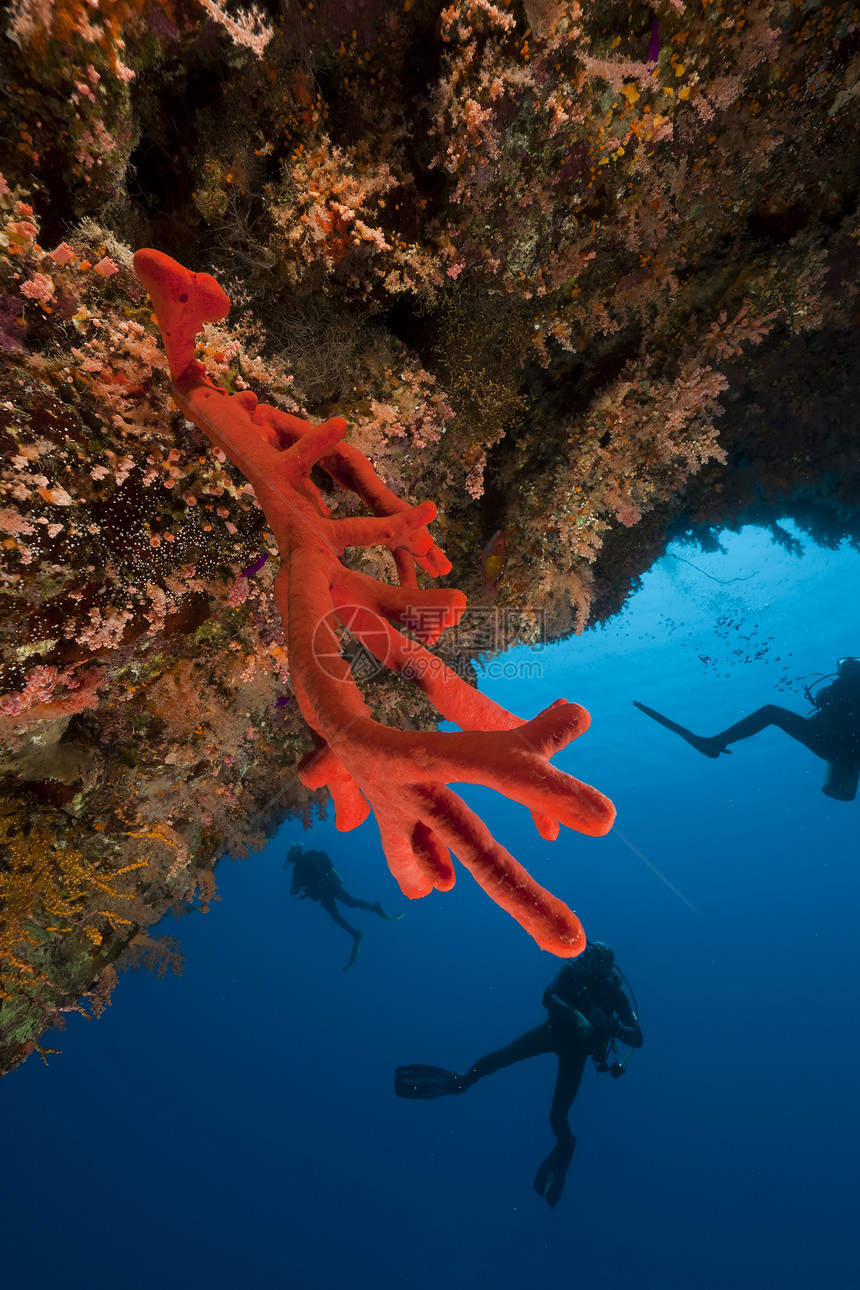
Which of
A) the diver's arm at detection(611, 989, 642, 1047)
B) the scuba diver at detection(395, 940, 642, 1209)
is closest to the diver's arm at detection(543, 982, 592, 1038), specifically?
the scuba diver at detection(395, 940, 642, 1209)

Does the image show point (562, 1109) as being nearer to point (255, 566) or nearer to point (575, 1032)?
point (575, 1032)

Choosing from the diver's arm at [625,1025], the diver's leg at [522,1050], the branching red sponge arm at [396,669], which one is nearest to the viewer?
the branching red sponge arm at [396,669]

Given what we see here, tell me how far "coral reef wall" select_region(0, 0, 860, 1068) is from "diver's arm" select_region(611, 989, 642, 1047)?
1267cm

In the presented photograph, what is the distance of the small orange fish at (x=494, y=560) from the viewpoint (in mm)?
5969

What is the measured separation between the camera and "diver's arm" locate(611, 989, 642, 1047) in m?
12.1

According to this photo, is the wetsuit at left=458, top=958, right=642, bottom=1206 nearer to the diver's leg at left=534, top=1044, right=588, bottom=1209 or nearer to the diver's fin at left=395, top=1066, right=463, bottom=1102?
the diver's leg at left=534, top=1044, right=588, bottom=1209

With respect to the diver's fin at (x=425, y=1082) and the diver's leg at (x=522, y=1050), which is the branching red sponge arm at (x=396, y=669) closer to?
the diver's leg at (x=522, y=1050)

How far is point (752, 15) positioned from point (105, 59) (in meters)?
4.37

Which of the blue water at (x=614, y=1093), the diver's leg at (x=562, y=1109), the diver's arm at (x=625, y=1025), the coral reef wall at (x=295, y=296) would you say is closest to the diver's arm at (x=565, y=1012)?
the diver's leg at (x=562, y=1109)

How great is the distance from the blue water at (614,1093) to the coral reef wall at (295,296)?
2139cm

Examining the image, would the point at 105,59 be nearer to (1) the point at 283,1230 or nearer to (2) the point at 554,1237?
(2) the point at 554,1237

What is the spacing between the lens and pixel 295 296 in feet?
12.0

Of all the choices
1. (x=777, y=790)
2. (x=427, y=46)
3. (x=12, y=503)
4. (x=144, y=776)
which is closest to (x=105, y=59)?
(x=427, y=46)
